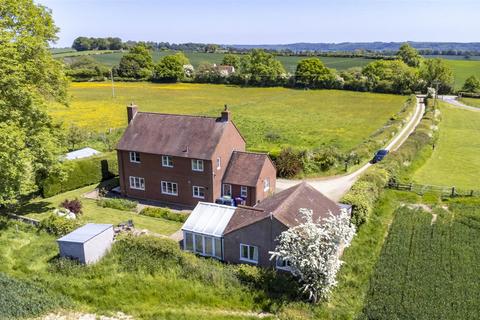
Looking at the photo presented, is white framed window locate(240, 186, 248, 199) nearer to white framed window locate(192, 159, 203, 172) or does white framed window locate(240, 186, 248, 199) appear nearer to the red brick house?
the red brick house

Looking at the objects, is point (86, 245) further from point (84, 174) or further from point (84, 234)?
point (84, 174)

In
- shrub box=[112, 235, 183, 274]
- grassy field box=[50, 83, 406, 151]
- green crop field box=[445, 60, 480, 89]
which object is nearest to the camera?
shrub box=[112, 235, 183, 274]

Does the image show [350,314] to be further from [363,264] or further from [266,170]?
[266,170]

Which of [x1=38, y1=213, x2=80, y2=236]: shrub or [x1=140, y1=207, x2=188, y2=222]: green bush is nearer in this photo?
[x1=38, y1=213, x2=80, y2=236]: shrub

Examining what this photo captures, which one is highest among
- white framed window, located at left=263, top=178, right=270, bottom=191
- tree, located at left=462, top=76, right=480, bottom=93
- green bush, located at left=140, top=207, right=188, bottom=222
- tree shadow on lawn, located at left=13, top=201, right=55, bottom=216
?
tree, located at left=462, top=76, right=480, bottom=93

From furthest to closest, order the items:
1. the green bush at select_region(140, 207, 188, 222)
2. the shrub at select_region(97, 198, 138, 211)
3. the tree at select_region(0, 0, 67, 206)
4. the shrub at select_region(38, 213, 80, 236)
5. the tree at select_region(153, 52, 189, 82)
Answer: the tree at select_region(153, 52, 189, 82)
the shrub at select_region(97, 198, 138, 211)
the green bush at select_region(140, 207, 188, 222)
the shrub at select_region(38, 213, 80, 236)
the tree at select_region(0, 0, 67, 206)

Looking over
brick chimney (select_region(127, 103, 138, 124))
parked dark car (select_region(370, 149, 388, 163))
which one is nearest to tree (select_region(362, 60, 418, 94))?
parked dark car (select_region(370, 149, 388, 163))
